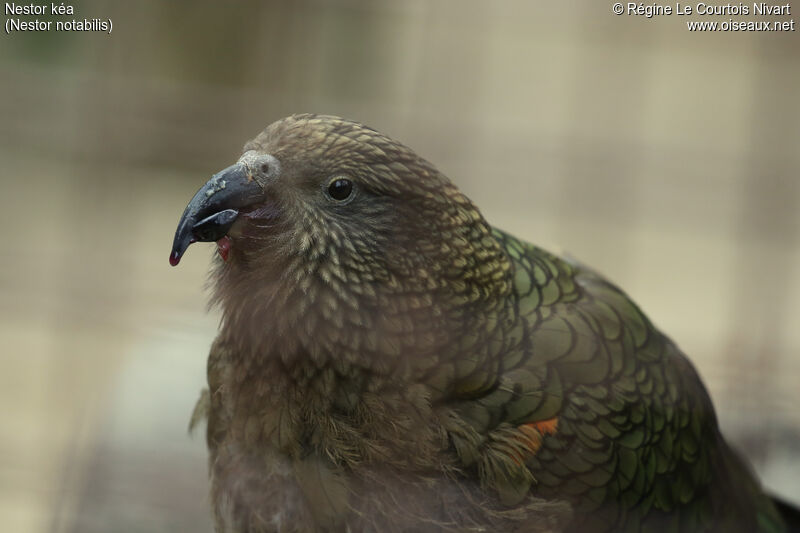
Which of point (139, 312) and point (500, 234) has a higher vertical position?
point (500, 234)

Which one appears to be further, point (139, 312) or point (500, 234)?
point (139, 312)

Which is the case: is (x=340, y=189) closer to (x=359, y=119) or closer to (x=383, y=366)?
(x=383, y=366)

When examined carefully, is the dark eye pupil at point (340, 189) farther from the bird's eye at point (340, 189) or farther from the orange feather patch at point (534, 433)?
the orange feather patch at point (534, 433)

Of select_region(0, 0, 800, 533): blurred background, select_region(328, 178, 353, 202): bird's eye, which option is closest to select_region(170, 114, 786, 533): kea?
select_region(328, 178, 353, 202): bird's eye

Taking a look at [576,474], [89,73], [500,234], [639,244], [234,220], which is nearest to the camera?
[234,220]

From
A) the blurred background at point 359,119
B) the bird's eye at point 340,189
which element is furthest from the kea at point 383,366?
the blurred background at point 359,119

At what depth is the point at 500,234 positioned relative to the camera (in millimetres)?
1923

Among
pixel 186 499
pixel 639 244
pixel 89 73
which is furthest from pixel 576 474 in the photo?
Answer: pixel 639 244

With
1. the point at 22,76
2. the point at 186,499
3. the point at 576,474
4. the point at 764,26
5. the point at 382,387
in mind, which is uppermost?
the point at 764,26

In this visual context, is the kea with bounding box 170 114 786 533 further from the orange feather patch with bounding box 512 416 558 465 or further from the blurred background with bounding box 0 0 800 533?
the blurred background with bounding box 0 0 800 533

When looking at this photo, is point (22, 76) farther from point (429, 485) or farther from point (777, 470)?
point (777, 470)

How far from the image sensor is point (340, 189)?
1.52 m

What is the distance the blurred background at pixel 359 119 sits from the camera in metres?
2.73

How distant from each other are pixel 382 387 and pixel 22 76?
2178mm
